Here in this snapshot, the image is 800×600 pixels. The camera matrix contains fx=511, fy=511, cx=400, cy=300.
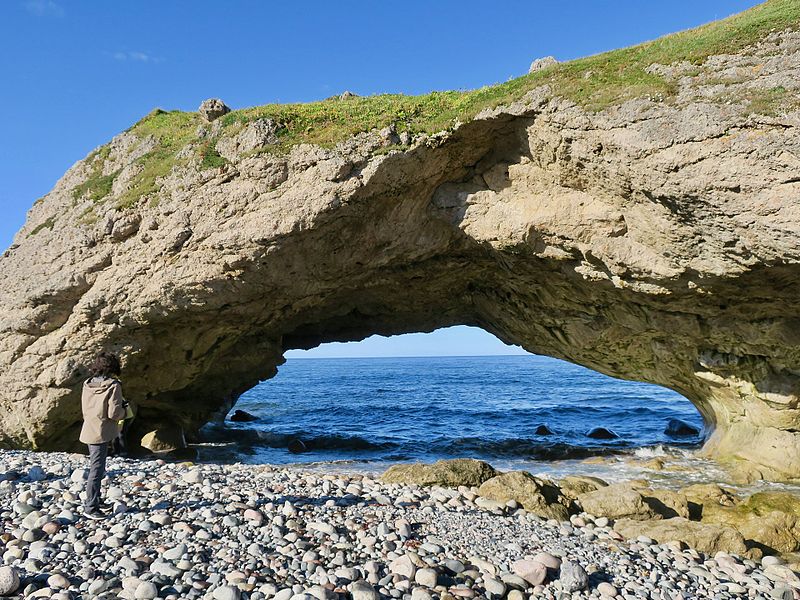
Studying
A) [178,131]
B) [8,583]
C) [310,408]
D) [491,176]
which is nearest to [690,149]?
[491,176]

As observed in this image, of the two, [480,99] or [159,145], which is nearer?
[480,99]

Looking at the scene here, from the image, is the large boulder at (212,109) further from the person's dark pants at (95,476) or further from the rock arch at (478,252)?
the person's dark pants at (95,476)

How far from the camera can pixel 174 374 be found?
65.3ft

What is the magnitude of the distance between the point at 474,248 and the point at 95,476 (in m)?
12.5

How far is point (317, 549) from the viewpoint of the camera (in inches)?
295

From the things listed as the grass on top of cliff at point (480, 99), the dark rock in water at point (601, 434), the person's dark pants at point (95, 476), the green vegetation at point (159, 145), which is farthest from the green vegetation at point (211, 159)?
the dark rock in water at point (601, 434)

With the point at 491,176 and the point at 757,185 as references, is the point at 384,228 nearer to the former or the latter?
the point at 491,176

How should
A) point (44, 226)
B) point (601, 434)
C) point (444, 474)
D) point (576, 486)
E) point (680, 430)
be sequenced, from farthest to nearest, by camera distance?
point (680, 430), point (601, 434), point (44, 226), point (576, 486), point (444, 474)

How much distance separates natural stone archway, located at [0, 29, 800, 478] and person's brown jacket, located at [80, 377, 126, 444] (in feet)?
24.6

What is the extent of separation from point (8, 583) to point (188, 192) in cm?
1246

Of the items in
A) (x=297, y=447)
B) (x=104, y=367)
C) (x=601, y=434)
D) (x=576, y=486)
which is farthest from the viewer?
(x=601, y=434)

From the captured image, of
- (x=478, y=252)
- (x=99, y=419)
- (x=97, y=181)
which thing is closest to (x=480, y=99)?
(x=478, y=252)

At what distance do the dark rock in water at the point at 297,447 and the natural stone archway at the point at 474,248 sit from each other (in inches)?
229

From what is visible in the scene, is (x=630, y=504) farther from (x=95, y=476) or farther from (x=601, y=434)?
(x=601, y=434)
